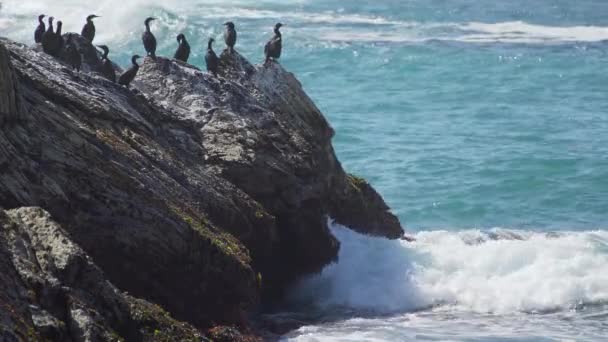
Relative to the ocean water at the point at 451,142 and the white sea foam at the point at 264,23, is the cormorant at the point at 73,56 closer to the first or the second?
the ocean water at the point at 451,142

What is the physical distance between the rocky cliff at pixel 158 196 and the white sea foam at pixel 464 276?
1.59 feet

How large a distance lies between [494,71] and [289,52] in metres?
9.63

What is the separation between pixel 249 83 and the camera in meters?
20.3

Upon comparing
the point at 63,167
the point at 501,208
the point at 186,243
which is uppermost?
the point at 63,167

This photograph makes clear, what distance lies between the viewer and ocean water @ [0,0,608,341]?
1875cm

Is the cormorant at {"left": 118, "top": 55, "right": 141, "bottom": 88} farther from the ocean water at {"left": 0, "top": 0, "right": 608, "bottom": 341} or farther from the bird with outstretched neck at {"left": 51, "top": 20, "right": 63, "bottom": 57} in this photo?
the ocean water at {"left": 0, "top": 0, "right": 608, "bottom": 341}

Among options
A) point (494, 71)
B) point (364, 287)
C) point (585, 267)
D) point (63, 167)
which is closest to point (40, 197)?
point (63, 167)

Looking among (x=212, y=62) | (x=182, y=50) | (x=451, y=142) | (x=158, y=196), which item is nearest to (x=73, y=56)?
(x=212, y=62)

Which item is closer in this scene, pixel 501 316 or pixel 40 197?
pixel 40 197

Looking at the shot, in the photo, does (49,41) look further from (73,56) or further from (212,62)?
(212,62)

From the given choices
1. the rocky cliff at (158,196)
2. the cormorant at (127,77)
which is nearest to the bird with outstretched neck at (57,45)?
the rocky cliff at (158,196)

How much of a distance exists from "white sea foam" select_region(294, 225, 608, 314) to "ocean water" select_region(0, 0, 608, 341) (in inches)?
1.4

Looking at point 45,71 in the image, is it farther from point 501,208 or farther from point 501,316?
point 501,208

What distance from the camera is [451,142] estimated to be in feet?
111
